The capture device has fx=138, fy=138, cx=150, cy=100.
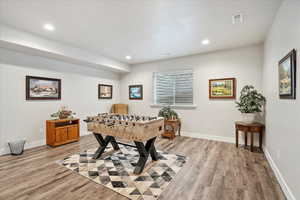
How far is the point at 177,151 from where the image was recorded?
11.1ft

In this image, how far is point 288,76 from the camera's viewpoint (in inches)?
70.4

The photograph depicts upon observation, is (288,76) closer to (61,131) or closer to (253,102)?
(253,102)

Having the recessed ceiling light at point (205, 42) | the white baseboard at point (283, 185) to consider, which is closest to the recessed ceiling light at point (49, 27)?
the recessed ceiling light at point (205, 42)

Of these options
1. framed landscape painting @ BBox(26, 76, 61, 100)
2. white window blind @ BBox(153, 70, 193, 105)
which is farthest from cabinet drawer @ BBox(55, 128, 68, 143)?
white window blind @ BBox(153, 70, 193, 105)

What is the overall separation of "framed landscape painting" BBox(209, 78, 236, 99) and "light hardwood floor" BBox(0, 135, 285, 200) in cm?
157

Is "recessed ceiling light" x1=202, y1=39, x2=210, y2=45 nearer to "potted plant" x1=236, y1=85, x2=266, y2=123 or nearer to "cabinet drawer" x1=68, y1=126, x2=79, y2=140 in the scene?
"potted plant" x1=236, y1=85, x2=266, y2=123

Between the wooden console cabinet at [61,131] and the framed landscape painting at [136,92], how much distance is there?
2426 millimetres

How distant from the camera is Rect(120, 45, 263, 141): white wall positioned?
380cm

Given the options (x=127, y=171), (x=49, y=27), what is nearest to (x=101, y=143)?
(x=127, y=171)

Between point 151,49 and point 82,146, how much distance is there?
3353 mm

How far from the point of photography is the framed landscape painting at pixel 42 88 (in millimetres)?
3603

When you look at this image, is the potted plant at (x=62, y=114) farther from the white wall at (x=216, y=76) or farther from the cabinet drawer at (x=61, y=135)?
the white wall at (x=216, y=76)

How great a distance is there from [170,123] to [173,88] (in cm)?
139

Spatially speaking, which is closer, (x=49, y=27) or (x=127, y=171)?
(x=127, y=171)
